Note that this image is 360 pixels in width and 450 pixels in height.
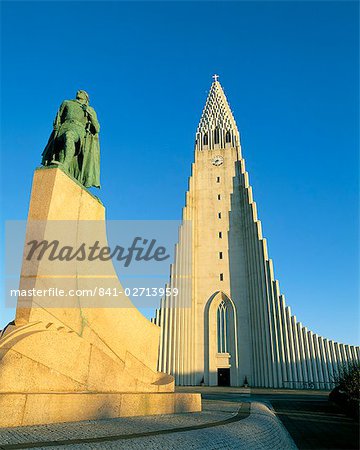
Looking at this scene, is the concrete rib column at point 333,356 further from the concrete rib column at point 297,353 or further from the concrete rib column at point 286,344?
the concrete rib column at point 286,344

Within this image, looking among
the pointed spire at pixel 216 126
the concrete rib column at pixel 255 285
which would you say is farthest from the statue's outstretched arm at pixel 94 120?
the pointed spire at pixel 216 126

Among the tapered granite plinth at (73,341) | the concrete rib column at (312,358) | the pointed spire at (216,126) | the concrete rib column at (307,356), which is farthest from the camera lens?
the pointed spire at (216,126)

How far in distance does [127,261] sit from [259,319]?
22892mm

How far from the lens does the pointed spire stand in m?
40.8

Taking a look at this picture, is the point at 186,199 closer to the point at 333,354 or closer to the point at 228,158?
the point at 228,158

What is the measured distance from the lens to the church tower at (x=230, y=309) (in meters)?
28.8

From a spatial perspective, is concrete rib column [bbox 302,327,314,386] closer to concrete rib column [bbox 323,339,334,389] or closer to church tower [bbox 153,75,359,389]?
church tower [bbox 153,75,359,389]

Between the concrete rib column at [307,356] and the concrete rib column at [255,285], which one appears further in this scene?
the concrete rib column at [255,285]

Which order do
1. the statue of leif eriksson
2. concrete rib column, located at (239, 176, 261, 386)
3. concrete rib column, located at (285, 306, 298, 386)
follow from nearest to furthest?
the statue of leif eriksson → concrete rib column, located at (285, 306, 298, 386) → concrete rib column, located at (239, 176, 261, 386)

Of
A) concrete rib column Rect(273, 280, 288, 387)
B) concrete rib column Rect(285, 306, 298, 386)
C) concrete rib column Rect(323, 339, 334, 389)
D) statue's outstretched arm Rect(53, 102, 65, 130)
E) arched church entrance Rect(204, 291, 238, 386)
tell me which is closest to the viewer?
statue's outstretched arm Rect(53, 102, 65, 130)

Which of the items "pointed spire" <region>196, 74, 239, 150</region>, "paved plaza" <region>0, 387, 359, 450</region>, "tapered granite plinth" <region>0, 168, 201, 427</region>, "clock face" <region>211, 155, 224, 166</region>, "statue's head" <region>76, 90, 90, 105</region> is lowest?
"paved plaza" <region>0, 387, 359, 450</region>

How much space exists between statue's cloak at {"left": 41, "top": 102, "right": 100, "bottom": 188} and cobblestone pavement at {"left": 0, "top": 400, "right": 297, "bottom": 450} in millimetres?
5522

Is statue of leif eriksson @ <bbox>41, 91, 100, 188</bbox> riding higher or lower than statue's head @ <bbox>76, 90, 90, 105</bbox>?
lower

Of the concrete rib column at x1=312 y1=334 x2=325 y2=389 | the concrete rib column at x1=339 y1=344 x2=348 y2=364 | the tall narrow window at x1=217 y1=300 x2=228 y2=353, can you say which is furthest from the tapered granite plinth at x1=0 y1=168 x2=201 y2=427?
the tall narrow window at x1=217 y1=300 x2=228 y2=353
